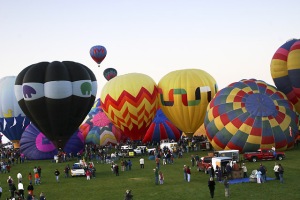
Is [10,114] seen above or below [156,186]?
above

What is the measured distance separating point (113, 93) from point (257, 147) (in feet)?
66.0

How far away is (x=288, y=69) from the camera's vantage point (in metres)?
40.2

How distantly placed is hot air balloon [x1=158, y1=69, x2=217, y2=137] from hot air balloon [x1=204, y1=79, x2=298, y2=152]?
9793 mm

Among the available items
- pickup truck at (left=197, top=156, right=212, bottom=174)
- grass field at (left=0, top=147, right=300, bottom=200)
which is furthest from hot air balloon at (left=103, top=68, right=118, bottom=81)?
pickup truck at (left=197, top=156, right=212, bottom=174)

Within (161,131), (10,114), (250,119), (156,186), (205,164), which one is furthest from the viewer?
(161,131)

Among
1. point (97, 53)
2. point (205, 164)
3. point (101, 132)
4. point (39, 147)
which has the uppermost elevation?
point (97, 53)

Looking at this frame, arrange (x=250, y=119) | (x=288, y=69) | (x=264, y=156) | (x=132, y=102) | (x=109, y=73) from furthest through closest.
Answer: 1. (x=109, y=73)
2. (x=132, y=102)
3. (x=288, y=69)
4. (x=250, y=119)
5. (x=264, y=156)

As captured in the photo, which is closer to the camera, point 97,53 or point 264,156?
point 264,156

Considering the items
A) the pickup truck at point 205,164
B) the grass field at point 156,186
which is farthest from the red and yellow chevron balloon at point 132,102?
the pickup truck at point 205,164

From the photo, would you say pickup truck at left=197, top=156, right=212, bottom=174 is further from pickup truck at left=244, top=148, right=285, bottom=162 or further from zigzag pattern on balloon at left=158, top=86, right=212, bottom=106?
zigzag pattern on balloon at left=158, top=86, right=212, bottom=106

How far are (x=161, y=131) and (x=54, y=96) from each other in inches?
655

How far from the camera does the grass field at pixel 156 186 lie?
19.7 metres

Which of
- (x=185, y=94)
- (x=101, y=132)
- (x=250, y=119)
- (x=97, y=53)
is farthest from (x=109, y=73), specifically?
(x=250, y=119)

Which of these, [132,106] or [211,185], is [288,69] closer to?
[132,106]
